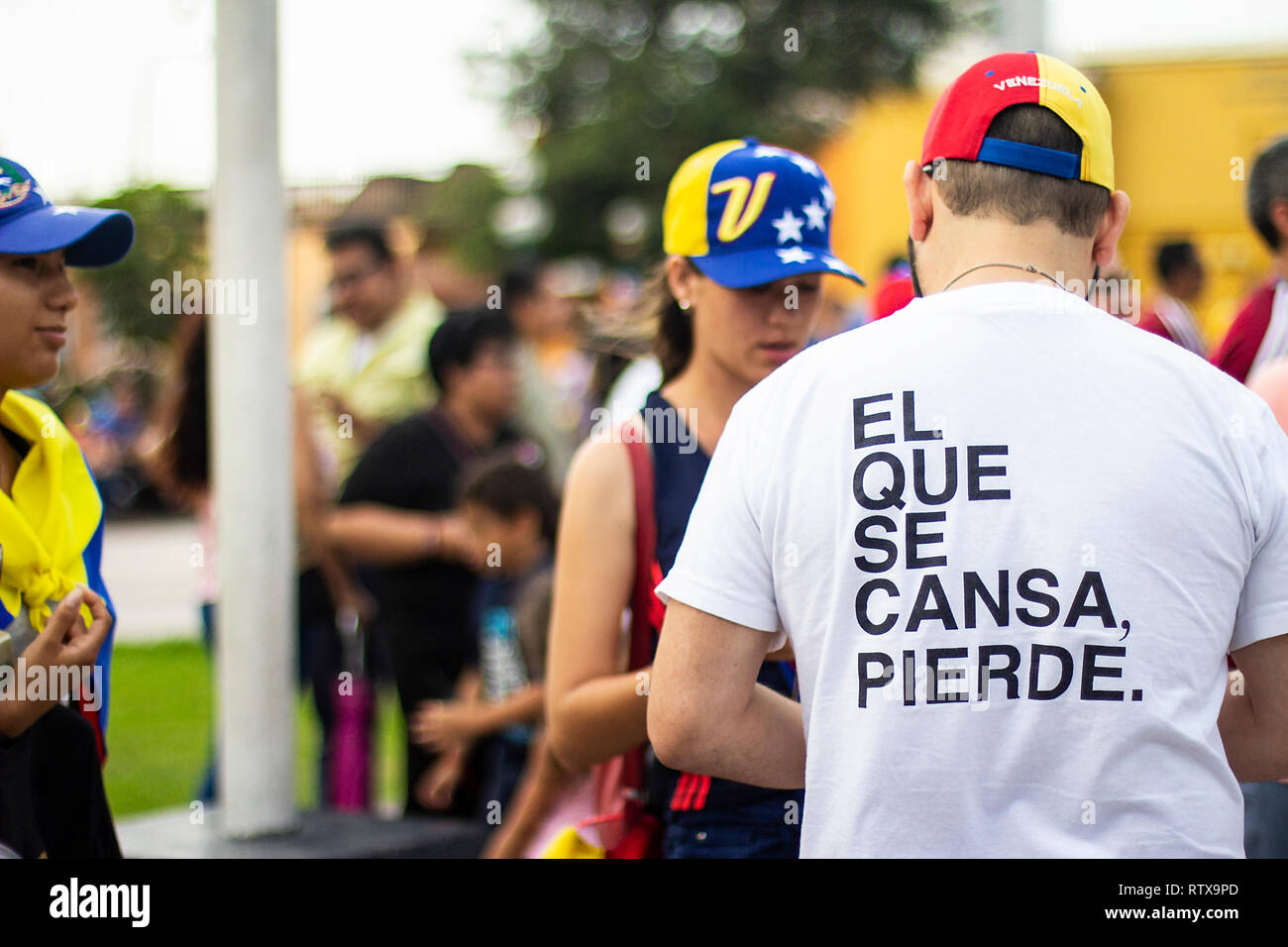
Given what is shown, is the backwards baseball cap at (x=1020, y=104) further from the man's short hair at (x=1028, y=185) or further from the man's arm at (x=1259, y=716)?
the man's arm at (x=1259, y=716)

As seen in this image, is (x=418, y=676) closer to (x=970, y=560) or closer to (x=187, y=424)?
(x=187, y=424)

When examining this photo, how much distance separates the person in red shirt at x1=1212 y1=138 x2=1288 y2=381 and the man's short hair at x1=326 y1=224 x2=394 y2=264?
3.81 metres

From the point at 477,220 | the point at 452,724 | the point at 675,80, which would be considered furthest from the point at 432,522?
the point at 477,220

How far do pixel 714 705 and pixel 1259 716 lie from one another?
64 cm

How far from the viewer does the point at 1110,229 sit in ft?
5.51

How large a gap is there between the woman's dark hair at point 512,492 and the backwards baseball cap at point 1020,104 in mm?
2892

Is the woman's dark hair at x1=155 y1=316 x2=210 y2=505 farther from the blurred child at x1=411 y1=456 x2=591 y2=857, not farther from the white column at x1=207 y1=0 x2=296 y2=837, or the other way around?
the blurred child at x1=411 y1=456 x2=591 y2=857

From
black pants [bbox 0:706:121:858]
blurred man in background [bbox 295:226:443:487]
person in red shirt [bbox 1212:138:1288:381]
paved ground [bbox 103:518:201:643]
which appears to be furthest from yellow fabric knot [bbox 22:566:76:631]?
paved ground [bbox 103:518:201:643]

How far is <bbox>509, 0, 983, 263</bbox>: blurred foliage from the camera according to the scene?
95.0 feet

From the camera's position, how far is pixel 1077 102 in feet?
5.30
